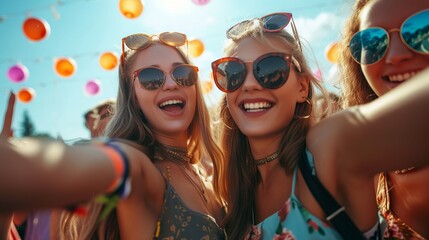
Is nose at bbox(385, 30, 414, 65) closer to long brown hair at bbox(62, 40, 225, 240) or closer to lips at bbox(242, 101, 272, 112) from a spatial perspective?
lips at bbox(242, 101, 272, 112)

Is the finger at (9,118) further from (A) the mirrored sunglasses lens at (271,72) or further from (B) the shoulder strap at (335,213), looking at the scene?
(B) the shoulder strap at (335,213)

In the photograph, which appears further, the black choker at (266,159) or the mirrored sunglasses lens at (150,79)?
the mirrored sunglasses lens at (150,79)

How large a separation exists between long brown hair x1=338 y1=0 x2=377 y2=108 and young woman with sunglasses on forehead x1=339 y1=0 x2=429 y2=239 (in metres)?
0.14

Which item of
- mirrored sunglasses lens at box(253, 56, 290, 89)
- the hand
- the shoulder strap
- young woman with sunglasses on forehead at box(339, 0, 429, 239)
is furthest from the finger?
young woman with sunglasses on forehead at box(339, 0, 429, 239)

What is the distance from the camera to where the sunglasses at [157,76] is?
2.31 meters

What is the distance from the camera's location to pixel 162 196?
1.72 m

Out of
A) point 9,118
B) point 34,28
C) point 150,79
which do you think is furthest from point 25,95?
point 150,79

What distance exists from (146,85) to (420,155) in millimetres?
1813

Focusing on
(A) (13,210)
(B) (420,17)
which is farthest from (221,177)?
(A) (13,210)

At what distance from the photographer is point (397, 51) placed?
1562 millimetres

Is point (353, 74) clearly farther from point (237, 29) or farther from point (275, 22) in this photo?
point (237, 29)

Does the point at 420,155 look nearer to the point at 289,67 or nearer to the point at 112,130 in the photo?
the point at 289,67

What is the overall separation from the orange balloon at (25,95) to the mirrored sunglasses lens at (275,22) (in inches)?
Answer: 310

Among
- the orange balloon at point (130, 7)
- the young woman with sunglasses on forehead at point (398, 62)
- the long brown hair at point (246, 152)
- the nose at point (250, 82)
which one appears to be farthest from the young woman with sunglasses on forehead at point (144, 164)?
the orange balloon at point (130, 7)
